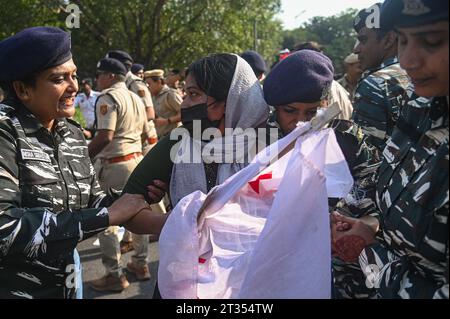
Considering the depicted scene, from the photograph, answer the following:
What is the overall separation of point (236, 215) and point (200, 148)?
0.40m

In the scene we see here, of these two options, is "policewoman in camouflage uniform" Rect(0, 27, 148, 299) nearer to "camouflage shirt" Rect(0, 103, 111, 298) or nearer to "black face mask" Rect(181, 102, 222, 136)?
"camouflage shirt" Rect(0, 103, 111, 298)

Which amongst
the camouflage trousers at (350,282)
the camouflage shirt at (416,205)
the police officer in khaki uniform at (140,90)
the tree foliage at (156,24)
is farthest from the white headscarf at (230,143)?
the tree foliage at (156,24)

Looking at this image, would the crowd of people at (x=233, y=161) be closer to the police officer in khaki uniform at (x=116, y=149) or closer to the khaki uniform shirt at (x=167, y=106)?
the police officer in khaki uniform at (x=116, y=149)

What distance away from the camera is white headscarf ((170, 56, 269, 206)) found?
6.32 feet

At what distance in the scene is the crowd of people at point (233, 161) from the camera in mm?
1188

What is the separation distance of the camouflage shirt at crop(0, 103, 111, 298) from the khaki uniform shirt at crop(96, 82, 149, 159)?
→ 7.99 ft

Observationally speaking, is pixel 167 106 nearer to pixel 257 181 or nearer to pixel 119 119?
pixel 119 119

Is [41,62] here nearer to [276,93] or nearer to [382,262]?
[276,93]

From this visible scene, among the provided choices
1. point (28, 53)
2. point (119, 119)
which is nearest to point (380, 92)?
point (28, 53)

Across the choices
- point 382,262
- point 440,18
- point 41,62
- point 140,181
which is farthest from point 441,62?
point 41,62

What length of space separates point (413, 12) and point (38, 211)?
1427 mm

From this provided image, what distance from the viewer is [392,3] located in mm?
1237

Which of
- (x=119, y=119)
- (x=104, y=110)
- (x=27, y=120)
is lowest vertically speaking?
(x=119, y=119)

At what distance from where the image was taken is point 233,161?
1944 millimetres
